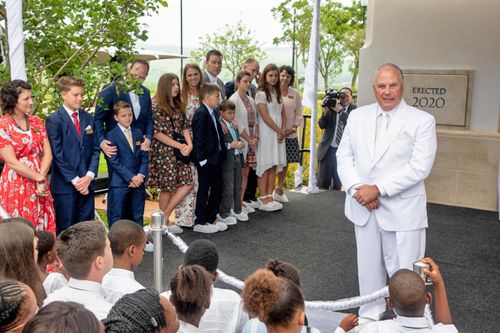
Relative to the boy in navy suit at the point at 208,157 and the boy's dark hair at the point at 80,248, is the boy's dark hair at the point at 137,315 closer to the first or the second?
the boy's dark hair at the point at 80,248

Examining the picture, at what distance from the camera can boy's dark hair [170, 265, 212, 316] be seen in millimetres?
2318

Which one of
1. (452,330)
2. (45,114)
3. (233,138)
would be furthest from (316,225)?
(452,330)

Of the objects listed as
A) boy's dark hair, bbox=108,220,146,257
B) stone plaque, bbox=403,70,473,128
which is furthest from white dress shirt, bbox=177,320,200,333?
stone plaque, bbox=403,70,473,128

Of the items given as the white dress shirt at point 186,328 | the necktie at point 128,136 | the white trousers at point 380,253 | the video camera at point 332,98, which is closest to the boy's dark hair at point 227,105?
the necktie at point 128,136

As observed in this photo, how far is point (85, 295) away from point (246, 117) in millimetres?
4443

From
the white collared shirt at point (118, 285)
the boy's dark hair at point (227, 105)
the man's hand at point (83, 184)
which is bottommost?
the white collared shirt at point (118, 285)

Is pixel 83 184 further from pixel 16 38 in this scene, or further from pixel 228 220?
pixel 228 220

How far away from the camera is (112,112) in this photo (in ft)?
17.3

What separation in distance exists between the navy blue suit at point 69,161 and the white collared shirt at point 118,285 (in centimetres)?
196

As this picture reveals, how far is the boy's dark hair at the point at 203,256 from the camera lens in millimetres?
2815

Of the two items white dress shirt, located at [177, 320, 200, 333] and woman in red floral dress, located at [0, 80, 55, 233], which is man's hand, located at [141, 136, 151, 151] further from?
white dress shirt, located at [177, 320, 200, 333]

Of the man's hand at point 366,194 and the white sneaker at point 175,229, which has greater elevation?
the man's hand at point 366,194

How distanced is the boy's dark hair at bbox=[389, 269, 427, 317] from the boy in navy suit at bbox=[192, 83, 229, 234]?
360 cm

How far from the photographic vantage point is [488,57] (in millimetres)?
7527
